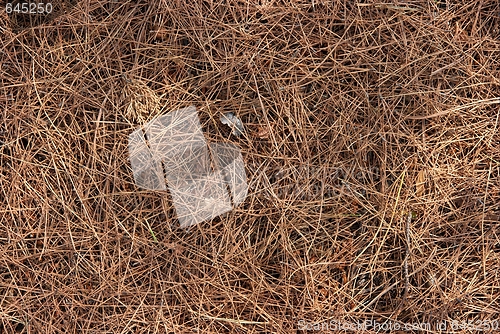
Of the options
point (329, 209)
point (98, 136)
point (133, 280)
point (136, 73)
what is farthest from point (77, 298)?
point (329, 209)

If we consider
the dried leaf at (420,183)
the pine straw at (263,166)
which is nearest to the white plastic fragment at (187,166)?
the pine straw at (263,166)

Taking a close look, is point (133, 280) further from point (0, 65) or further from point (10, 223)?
point (0, 65)

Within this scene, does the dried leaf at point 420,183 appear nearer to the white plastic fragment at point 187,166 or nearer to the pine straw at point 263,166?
the pine straw at point 263,166

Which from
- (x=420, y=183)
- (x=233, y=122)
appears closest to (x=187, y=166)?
(x=233, y=122)
